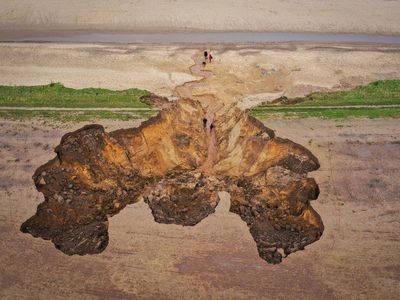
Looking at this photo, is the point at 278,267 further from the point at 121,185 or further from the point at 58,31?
the point at 58,31

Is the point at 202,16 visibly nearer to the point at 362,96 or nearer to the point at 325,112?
the point at 362,96

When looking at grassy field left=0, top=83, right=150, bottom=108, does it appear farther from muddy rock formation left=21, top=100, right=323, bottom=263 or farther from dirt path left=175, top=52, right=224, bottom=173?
muddy rock formation left=21, top=100, right=323, bottom=263

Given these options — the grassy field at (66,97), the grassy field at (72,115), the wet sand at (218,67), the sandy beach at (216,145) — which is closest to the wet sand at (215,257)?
the sandy beach at (216,145)

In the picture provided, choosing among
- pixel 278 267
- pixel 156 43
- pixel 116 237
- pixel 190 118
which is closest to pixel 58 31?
pixel 156 43

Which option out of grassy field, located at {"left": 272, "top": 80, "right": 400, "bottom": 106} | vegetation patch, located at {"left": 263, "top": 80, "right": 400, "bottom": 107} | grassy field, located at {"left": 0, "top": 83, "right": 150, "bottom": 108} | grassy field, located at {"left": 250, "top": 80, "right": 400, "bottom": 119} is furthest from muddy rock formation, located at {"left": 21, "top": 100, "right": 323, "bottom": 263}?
grassy field, located at {"left": 272, "top": 80, "right": 400, "bottom": 106}

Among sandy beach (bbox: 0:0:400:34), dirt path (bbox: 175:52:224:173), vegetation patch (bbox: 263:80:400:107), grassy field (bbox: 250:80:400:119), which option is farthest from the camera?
sandy beach (bbox: 0:0:400:34)

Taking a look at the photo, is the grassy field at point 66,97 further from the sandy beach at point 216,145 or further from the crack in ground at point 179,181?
the crack in ground at point 179,181
